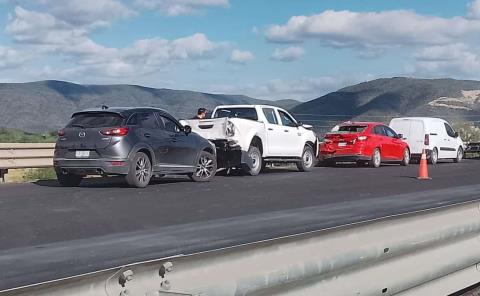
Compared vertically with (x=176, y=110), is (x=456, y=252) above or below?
below

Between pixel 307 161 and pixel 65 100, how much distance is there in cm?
1315

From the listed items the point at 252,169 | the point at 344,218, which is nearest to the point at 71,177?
the point at 252,169

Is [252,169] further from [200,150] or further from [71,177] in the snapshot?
[71,177]

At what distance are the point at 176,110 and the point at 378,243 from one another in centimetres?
2669

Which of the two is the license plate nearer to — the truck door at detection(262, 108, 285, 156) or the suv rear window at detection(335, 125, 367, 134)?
the truck door at detection(262, 108, 285, 156)

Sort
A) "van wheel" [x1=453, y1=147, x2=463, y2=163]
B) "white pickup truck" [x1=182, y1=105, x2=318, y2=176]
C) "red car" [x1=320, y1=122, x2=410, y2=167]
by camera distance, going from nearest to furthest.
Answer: "white pickup truck" [x1=182, y1=105, x2=318, y2=176] < "red car" [x1=320, y1=122, x2=410, y2=167] < "van wheel" [x1=453, y1=147, x2=463, y2=163]

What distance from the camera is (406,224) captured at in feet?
15.8

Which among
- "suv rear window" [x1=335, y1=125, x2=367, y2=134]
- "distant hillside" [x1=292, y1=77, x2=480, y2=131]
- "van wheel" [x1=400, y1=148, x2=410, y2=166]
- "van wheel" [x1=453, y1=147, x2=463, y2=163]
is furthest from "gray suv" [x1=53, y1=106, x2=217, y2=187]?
"distant hillside" [x1=292, y1=77, x2=480, y2=131]

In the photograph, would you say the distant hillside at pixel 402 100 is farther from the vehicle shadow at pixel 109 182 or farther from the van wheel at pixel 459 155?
the vehicle shadow at pixel 109 182

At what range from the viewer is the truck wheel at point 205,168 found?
15.9 metres

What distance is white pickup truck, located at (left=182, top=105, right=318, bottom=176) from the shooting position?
1773 centimetres

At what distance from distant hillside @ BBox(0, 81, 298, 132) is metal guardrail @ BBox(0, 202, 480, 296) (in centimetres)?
2001

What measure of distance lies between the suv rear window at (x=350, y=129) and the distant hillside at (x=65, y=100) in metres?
7.90

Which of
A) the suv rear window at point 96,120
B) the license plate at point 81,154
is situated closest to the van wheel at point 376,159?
the suv rear window at point 96,120
